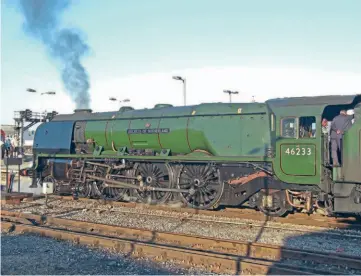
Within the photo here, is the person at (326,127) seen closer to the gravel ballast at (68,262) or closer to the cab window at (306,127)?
the cab window at (306,127)

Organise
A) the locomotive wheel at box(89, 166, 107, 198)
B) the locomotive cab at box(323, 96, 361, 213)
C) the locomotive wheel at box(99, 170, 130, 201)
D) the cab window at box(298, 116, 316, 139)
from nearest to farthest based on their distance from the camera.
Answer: the locomotive cab at box(323, 96, 361, 213) < the cab window at box(298, 116, 316, 139) < the locomotive wheel at box(99, 170, 130, 201) < the locomotive wheel at box(89, 166, 107, 198)

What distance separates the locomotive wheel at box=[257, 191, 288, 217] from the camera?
11.9 meters

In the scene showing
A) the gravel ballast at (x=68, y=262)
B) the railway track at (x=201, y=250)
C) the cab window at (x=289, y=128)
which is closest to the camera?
the railway track at (x=201, y=250)

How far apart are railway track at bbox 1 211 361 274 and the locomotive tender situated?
10.4 feet

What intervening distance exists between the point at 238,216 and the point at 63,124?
958 centimetres

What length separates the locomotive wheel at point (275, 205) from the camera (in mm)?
11867

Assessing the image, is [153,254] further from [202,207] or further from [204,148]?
[204,148]

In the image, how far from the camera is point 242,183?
12.4 metres

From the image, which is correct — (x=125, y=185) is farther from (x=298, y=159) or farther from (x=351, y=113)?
(x=351, y=113)

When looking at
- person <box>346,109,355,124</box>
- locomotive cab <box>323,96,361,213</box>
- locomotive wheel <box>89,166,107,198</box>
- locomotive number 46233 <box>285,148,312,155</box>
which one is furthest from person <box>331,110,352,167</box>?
locomotive wheel <box>89,166,107,198</box>

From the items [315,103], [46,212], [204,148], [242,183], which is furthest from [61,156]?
[315,103]

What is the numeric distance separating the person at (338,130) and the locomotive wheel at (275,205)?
1976mm

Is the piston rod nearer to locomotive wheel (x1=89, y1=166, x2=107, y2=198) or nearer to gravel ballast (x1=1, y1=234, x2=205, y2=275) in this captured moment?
locomotive wheel (x1=89, y1=166, x2=107, y2=198)

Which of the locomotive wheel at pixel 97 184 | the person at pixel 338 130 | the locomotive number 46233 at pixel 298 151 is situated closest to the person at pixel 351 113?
the person at pixel 338 130
